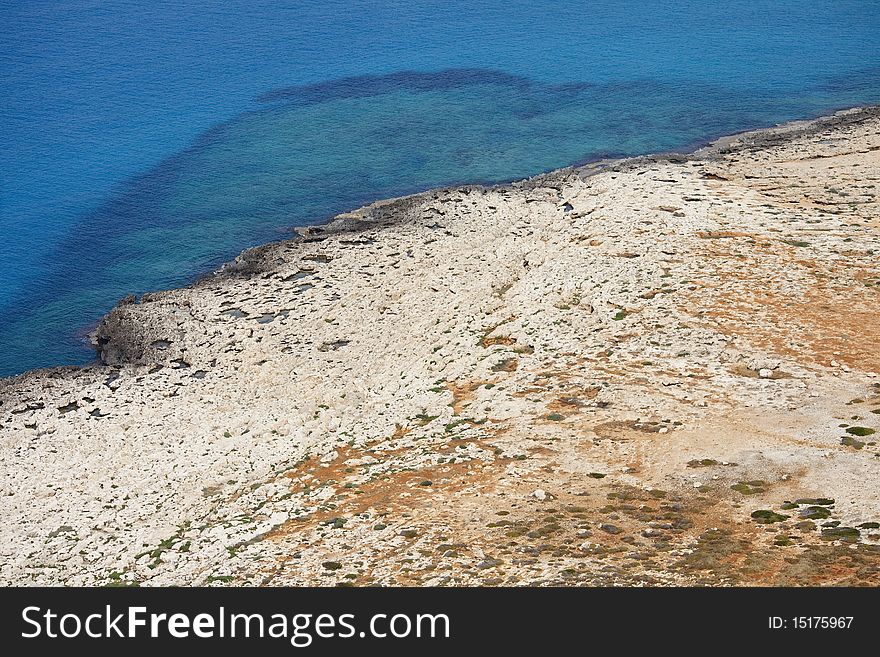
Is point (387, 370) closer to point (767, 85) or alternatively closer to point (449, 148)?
point (449, 148)

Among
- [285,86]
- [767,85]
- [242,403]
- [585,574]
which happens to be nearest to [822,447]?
[585,574]

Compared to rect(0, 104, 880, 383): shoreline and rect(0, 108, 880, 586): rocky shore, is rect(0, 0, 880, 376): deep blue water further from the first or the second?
rect(0, 108, 880, 586): rocky shore

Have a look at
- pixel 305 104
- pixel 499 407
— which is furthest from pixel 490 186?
pixel 499 407

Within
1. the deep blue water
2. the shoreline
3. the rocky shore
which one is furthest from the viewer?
the deep blue water

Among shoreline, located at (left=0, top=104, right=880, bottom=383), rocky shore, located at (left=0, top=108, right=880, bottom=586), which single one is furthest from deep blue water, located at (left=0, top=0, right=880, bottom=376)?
rocky shore, located at (left=0, top=108, right=880, bottom=586)

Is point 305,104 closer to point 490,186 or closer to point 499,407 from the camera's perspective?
point 490,186

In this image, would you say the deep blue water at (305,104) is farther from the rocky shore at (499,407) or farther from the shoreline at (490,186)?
the rocky shore at (499,407)
